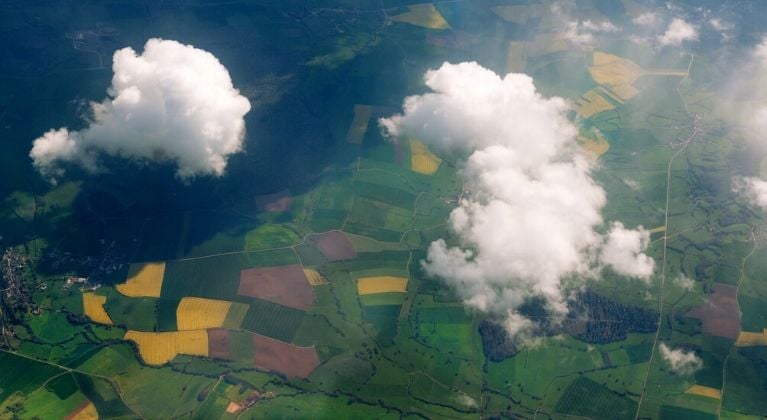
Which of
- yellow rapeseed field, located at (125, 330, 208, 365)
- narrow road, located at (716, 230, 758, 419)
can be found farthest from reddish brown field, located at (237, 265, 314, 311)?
narrow road, located at (716, 230, 758, 419)

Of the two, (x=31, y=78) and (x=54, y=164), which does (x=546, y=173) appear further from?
(x=31, y=78)

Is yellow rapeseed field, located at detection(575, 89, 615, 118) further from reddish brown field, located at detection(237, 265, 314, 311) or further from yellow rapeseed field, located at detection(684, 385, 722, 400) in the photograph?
reddish brown field, located at detection(237, 265, 314, 311)

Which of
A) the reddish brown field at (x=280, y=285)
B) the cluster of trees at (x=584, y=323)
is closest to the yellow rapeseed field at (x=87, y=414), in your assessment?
the reddish brown field at (x=280, y=285)

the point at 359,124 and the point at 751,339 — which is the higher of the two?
the point at 359,124

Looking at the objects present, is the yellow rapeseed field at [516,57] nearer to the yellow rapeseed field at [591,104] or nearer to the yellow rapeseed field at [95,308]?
the yellow rapeseed field at [591,104]

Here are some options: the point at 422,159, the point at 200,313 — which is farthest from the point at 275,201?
the point at 422,159

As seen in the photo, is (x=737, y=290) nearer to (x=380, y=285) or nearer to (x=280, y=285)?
(x=380, y=285)
